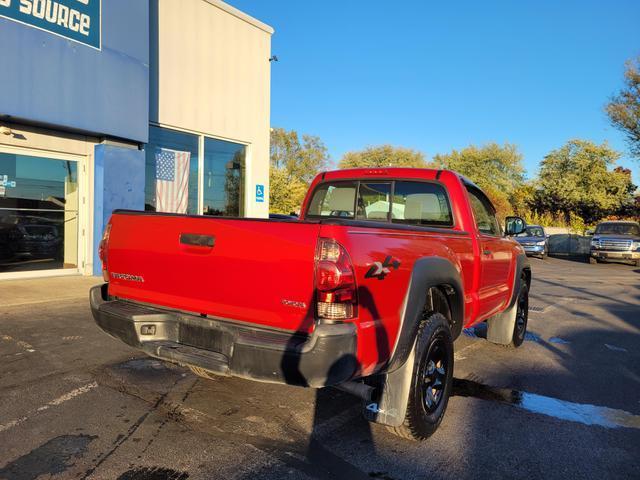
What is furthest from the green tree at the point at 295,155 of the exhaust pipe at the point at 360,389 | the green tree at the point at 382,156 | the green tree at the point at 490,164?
the exhaust pipe at the point at 360,389

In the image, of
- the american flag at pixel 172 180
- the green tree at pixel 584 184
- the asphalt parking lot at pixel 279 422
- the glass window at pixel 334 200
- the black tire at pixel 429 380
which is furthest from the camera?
the green tree at pixel 584 184

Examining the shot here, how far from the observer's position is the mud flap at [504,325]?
5777 mm

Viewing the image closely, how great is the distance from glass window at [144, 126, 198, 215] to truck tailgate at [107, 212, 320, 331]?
846 centimetres

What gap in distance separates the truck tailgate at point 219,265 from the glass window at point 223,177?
966cm

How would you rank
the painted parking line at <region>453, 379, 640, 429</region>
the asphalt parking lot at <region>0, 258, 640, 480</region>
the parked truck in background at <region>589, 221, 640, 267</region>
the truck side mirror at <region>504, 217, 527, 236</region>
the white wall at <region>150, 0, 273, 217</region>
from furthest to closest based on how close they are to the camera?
the parked truck in background at <region>589, 221, 640, 267</region> < the white wall at <region>150, 0, 273, 217</region> < the truck side mirror at <region>504, 217, 527, 236</region> < the painted parking line at <region>453, 379, 640, 429</region> < the asphalt parking lot at <region>0, 258, 640, 480</region>

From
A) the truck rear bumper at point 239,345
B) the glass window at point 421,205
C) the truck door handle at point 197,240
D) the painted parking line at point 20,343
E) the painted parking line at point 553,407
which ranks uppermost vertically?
the glass window at point 421,205

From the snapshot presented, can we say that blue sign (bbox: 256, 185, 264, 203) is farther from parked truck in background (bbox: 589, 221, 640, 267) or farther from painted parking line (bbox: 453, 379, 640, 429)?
parked truck in background (bbox: 589, 221, 640, 267)

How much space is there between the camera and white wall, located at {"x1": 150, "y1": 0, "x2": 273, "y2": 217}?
37.9 feet

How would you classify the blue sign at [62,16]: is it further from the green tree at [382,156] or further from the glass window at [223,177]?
the green tree at [382,156]

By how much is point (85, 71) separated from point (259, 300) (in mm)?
8691

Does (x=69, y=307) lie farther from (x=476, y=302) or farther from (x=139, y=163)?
(x=476, y=302)

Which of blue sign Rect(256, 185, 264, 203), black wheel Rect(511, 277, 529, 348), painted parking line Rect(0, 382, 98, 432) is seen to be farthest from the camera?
blue sign Rect(256, 185, 264, 203)

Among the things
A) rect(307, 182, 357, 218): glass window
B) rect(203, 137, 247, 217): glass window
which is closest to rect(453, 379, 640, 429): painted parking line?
rect(307, 182, 357, 218): glass window

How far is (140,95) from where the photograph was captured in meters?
10.5
